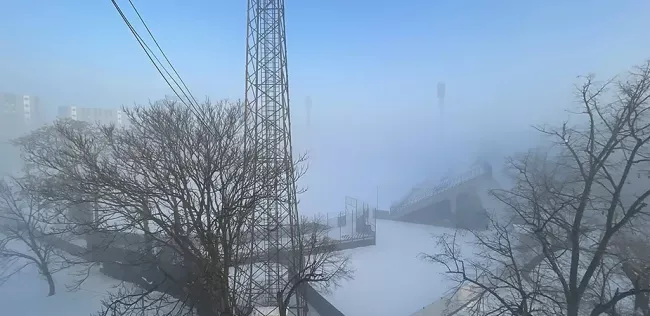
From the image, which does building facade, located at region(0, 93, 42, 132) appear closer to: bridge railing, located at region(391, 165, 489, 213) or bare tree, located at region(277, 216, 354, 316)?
bare tree, located at region(277, 216, 354, 316)

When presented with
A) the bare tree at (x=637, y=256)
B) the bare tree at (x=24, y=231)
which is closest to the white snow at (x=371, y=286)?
the bare tree at (x=24, y=231)

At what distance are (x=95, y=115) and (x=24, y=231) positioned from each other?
7.50 feet

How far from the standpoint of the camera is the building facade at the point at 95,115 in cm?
462

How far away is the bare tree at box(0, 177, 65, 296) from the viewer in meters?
4.91

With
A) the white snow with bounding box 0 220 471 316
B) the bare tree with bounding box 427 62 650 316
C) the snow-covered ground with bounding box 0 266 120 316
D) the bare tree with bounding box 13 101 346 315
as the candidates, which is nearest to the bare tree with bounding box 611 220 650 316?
the bare tree with bounding box 427 62 650 316

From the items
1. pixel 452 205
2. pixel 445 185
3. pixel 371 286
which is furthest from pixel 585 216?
pixel 445 185

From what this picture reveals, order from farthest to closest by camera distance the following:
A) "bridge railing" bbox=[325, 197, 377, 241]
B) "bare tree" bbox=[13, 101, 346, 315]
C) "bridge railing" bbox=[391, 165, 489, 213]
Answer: "bridge railing" bbox=[391, 165, 489, 213]
"bridge railing" bbox=[325, 197, 377, 241]
"bare tree" bbox=[13, 101, 346, 315]

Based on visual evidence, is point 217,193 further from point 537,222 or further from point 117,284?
point 537,222

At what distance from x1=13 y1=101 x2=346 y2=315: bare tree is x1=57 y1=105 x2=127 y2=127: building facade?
16.7 inches

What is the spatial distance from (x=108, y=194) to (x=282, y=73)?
349cm

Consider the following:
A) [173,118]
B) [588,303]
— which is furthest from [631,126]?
[173,118]

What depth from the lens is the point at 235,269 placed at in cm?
348

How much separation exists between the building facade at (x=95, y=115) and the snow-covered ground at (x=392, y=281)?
4.63 metres

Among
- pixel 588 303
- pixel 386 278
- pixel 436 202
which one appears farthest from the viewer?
pixel 436 202
